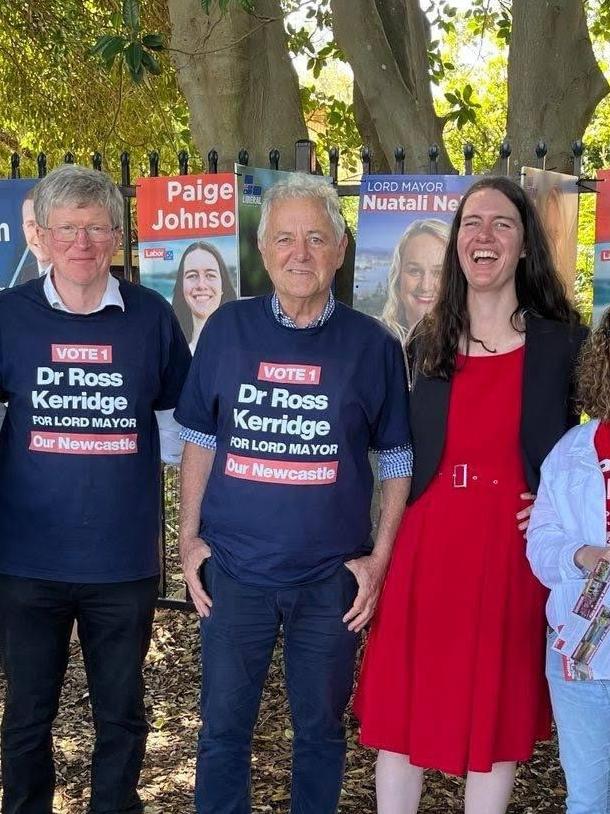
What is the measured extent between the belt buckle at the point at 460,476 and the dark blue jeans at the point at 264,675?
39 centimetres

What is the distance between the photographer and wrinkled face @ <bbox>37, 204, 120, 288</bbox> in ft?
8.98

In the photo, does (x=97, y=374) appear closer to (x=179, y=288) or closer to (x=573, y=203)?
(x=179, y=288)

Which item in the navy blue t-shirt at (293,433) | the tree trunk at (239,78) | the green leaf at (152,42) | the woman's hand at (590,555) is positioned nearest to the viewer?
the woman's hand at (590,555)

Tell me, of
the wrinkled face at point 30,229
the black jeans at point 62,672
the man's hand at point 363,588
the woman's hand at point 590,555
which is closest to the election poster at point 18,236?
the wrinkled face at point 30,229

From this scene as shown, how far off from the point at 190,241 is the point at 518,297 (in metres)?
1.77

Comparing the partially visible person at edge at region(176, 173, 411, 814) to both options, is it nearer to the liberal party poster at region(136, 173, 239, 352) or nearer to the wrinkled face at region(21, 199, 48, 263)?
the liberal party poster at region(136, 173, 239, 352)

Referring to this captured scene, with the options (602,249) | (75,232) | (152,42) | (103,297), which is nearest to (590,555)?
(103,297)

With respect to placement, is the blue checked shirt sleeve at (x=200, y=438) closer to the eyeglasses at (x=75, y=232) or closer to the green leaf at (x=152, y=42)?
the eyeglasses at (x=75, y=232)

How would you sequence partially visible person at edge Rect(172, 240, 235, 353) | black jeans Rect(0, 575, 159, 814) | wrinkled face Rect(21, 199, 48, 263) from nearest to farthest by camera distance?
black jeans Rect(0, 575, 159, 814) → partially visible person at edge Rect(172, 240, 235, 353) → wrinkled face Rect(21, 199, 48, 263)

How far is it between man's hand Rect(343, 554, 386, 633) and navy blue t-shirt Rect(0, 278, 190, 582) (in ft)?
2.13

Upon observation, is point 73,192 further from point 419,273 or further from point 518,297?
point 419,273

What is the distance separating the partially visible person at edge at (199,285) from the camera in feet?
13.6

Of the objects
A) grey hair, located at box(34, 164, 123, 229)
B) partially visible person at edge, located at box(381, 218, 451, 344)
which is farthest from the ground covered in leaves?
grey hair, located at box(34, 164, 123, 229)

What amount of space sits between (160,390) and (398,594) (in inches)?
36.8
